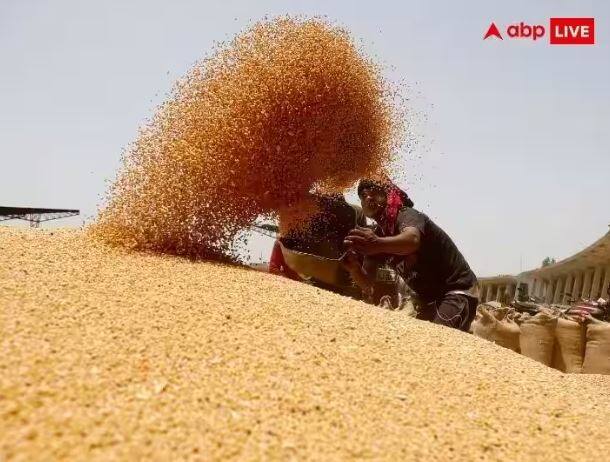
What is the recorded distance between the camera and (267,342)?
1.71 meters

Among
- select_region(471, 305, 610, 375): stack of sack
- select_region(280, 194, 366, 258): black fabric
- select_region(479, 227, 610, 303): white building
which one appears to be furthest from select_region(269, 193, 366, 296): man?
select_region(479, 227, 610, 303): white building

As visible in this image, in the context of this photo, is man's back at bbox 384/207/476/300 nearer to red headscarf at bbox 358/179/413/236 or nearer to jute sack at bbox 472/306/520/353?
red headscarf at bbox 358/179/413/236

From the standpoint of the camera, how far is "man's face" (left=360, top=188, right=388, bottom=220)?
3330mm

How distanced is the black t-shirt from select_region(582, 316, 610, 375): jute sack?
1722 mm

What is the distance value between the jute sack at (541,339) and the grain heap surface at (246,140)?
2630 mm

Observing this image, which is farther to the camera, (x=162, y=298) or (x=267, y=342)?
(x=162, y=298)

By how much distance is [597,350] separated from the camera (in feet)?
14.3

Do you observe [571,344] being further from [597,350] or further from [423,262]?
[423,262]

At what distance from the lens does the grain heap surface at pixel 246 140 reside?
2.94 meters

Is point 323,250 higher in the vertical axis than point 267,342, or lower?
higher

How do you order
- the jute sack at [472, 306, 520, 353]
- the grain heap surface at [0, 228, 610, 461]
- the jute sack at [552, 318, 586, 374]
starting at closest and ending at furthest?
the grain heap surface at [0, 228, 610, 461]
the jute sack at [552, 318, 586, 374]
the jute sack at [472, 306, 520, 353]

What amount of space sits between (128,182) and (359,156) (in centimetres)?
140

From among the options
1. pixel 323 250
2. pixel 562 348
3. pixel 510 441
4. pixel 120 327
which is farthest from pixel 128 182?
pixel 562 348

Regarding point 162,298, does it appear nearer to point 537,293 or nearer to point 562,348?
point 562,348
